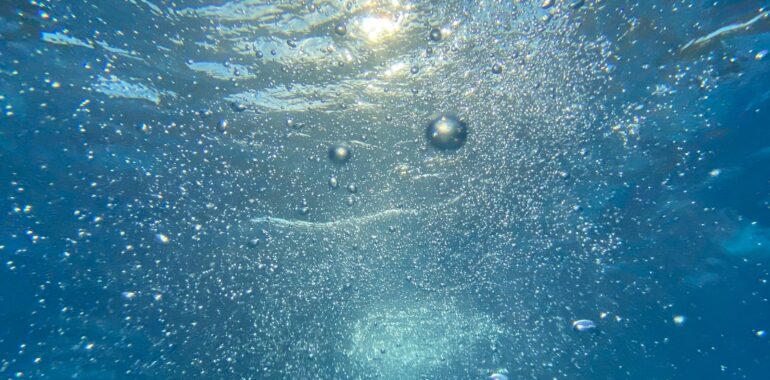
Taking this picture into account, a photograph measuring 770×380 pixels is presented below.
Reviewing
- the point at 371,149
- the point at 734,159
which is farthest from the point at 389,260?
the point at 734,159

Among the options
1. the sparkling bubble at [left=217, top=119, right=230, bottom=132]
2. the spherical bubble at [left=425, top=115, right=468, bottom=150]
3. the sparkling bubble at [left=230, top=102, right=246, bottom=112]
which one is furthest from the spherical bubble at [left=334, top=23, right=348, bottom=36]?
the sparkling bubble at [left=217, top=119, right=230, bottom=132]

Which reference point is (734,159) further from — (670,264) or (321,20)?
(321,20)

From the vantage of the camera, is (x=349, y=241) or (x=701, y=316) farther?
(x=701, y=316)

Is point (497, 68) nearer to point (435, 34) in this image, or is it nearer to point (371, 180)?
point (435, 34)

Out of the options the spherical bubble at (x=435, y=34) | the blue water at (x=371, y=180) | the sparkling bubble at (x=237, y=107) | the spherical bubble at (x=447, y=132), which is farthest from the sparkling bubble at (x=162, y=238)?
the spherical bubble at (x=435, y=34)

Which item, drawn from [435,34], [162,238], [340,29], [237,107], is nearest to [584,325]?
[435,34]

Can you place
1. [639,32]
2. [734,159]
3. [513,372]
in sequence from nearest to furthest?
[639,32] < [734,159] < [513,372]

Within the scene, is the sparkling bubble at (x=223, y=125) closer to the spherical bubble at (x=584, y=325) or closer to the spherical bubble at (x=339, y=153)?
the spherical bubble at (x=339, y=153)
